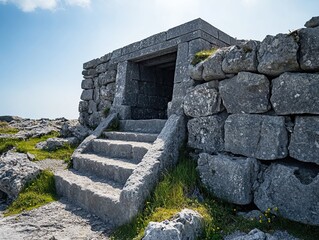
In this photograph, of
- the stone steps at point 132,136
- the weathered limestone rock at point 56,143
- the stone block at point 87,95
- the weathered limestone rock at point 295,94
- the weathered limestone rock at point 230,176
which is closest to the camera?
the weathered limestone rock at point 295,94

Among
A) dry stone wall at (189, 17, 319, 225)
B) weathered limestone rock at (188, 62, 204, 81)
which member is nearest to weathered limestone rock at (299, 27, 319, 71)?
dry stone wall at (189, 17, 319, 225)

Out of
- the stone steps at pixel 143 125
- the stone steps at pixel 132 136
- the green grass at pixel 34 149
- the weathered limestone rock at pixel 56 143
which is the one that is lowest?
the green grass at pixel 34 149

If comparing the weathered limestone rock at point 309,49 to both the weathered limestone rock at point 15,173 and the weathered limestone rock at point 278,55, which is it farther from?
the weathered limestone rock at point 15,173

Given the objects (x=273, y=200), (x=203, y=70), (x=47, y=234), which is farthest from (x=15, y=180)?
(x=273, y=200)

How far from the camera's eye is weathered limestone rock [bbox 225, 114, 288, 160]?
11.4 feet

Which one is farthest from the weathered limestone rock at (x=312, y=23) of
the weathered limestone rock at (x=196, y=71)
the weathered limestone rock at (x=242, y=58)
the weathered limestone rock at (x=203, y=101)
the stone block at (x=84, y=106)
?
the stone block at (x=84, y=106)

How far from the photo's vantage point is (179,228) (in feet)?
A: 9.37

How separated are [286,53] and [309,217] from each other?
2077 millimetres

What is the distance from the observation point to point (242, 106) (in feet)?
13.0

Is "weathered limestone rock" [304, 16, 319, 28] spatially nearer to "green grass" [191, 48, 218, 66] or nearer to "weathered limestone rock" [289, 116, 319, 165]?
"weathered limestone rock" [289, 116, 319, 165]

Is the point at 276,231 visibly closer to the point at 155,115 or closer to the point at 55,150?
the point at 155,115

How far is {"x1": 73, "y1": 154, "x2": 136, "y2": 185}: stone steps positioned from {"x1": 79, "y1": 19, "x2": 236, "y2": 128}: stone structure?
1.48 meters

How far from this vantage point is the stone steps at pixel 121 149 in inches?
193

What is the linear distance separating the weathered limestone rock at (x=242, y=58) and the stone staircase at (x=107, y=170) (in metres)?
2.01
